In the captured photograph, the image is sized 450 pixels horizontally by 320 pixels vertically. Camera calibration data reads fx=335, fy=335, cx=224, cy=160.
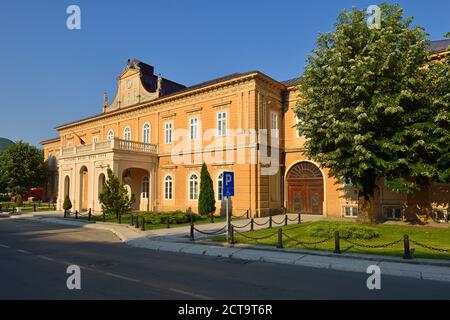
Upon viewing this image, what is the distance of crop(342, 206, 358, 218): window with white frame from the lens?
76.5ft

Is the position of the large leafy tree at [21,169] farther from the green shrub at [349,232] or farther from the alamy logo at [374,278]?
the alamy logo at [374,278]

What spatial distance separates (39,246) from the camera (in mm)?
13320

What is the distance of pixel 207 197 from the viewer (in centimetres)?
2423

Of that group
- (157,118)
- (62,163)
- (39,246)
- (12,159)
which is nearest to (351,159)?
(39,246)

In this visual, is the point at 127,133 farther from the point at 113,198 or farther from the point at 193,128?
the point at 113,198

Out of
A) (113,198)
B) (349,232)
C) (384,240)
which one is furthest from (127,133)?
(384,240)

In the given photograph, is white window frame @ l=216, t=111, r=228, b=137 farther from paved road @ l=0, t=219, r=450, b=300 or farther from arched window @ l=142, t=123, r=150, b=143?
paved road @ l=0, t=219, r=450, b=300

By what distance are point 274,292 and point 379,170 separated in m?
12.4

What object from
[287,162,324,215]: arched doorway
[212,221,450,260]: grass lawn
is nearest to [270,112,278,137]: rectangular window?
[287,162,324,215]: arched doorway

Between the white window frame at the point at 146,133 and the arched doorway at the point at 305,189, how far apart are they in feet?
47.1

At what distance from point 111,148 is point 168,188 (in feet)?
21.1

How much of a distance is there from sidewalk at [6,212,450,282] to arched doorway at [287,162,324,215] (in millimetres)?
12502

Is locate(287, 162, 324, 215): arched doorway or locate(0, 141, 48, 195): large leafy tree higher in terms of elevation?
locate(0, 141, 48, 195): large leafy tree
